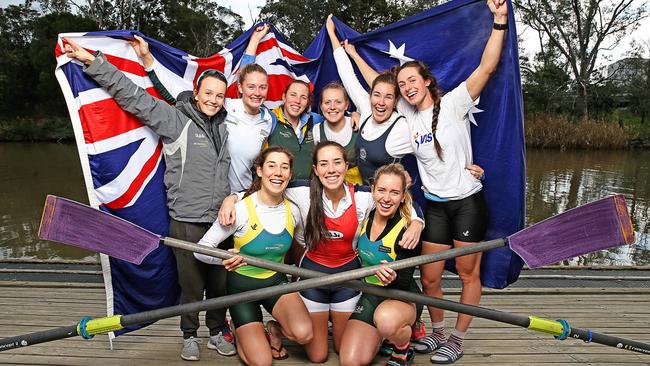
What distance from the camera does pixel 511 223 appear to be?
3.22 meters

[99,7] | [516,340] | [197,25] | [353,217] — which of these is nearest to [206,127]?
[353,217]

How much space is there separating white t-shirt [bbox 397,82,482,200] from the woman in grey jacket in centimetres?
118

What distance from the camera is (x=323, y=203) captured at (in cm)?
288

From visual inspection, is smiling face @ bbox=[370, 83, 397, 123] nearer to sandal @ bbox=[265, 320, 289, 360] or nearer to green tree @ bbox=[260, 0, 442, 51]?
sandal @ bbox=[265, 320, 289, 360]

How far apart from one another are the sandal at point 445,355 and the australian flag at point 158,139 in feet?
1.87

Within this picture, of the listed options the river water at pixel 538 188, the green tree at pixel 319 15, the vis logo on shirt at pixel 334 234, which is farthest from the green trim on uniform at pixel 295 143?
the green tree at pixel 319 15

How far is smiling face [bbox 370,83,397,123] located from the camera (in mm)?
3004

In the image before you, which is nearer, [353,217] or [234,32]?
[353,217]

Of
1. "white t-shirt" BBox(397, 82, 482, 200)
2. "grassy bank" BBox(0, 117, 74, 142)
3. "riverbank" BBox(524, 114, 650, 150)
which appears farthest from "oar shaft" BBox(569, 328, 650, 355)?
"grassy bank" BBox(0, 117, 74, 142)

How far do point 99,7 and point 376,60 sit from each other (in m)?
36.0

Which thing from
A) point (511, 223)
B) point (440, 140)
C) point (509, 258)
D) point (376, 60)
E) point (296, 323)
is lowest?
point (296, 323)

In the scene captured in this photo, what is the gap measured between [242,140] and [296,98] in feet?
1.50

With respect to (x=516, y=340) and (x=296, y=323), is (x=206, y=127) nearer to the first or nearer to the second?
(x=296, y=323)

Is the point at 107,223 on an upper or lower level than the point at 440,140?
lower
